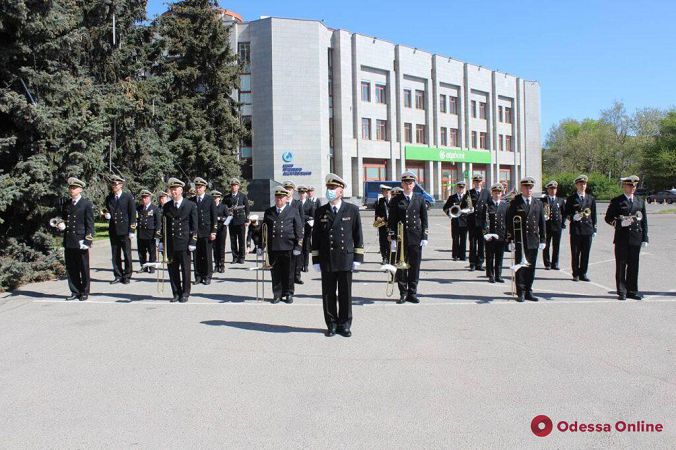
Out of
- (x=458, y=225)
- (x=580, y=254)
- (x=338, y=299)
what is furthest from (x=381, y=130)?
(x=338, y=299)

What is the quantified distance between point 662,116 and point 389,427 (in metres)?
105

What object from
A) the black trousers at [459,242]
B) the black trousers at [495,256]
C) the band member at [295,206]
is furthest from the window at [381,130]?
the band member at [295,206]

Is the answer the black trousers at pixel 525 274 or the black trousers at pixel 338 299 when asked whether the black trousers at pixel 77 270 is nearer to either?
the black trousers at pixel 338 299

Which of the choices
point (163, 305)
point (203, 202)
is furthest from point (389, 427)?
point (203, 202)

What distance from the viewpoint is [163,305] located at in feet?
34.5

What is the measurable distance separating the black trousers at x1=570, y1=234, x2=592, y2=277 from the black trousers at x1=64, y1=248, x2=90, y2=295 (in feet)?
32.8

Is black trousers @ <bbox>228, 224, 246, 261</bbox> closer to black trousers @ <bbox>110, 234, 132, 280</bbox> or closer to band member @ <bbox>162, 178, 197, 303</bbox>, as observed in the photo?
black trousers @ <bbox>110, 234, 132, 280</bbox>

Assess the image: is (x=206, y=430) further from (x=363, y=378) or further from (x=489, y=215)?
(x=489, y=215)

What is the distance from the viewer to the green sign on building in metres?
67.8

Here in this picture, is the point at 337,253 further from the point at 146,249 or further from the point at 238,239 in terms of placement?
the point at 238,239

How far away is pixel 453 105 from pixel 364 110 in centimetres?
1584

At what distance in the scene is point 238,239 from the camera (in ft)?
55.0

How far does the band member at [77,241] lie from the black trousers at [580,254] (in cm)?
997

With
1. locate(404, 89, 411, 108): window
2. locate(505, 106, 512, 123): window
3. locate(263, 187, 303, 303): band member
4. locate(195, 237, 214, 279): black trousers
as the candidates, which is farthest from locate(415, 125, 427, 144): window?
locate(263, 187, 303, 303): band member
